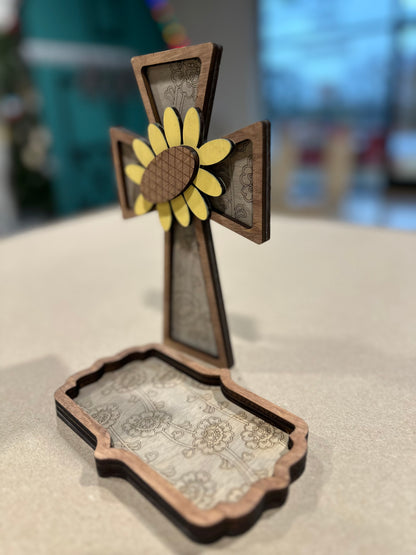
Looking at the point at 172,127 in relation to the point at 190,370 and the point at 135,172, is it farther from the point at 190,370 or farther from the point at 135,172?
the point at 190,370

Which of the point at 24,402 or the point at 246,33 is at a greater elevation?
the point at 246,33

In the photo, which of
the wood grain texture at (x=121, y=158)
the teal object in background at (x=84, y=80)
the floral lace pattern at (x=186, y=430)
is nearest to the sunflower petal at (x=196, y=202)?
the wood grain texture at (x=121, y=158)

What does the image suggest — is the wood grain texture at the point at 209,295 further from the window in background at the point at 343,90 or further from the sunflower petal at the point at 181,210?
the window in background at the point at 343,90

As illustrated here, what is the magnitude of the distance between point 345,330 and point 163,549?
546 mm

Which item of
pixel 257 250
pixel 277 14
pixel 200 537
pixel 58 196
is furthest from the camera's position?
pixel 277 14

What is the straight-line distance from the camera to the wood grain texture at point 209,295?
0.68 metres

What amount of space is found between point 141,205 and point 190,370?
0.28 metres

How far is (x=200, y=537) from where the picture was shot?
1.40ft

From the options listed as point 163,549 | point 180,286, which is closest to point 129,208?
point 180,286

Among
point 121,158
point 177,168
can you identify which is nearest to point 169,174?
point 177,168

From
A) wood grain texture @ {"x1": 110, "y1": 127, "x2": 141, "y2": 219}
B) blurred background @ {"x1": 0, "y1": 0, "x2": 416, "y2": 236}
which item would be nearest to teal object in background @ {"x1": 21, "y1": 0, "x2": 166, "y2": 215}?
blurred background @ {"x1": 0, "y1": 0, "x2": 416, "y2": 236}

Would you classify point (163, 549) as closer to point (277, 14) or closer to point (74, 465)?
point (74, 465)

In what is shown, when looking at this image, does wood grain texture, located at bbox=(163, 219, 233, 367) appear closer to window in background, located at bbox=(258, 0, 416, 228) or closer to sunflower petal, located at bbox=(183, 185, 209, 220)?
sunflower petal, located at bbox=(183, 185, 209, 220)

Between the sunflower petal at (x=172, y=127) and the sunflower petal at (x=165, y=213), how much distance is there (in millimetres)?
97
